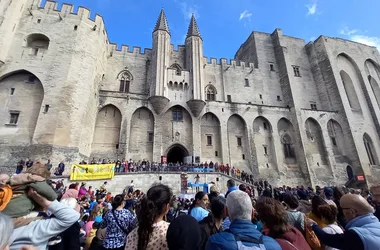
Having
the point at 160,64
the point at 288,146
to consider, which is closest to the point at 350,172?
the point at 288,146

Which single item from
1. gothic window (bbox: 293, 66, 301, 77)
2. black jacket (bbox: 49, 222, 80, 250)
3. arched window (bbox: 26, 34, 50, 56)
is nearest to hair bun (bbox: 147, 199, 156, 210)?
black jacket (bbox: 49, 222, 80, 250)

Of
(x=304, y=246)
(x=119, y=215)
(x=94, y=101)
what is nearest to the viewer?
(x=304, y=246)

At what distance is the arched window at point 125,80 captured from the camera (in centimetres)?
2383

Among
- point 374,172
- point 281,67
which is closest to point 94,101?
point 281,67

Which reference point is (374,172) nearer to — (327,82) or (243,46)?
(327,82)

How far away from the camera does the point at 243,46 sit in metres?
34.9

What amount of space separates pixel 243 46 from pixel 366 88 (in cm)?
1905

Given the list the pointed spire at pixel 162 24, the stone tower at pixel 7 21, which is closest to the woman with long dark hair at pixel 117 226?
the stone tower at pixel 7 21

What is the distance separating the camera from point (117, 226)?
3283mm

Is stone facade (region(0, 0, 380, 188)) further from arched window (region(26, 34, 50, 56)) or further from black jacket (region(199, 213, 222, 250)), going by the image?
black jacket (region(199, 213, 222, 250))

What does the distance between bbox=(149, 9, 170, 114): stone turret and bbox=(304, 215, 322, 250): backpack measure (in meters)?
19.2

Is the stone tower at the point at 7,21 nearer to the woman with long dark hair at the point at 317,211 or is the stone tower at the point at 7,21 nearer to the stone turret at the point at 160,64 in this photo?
the stone turret at the point at 160,64

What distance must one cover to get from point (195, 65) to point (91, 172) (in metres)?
15.9

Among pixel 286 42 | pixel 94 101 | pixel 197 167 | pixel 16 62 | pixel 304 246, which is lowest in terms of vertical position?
pixel 304 246
